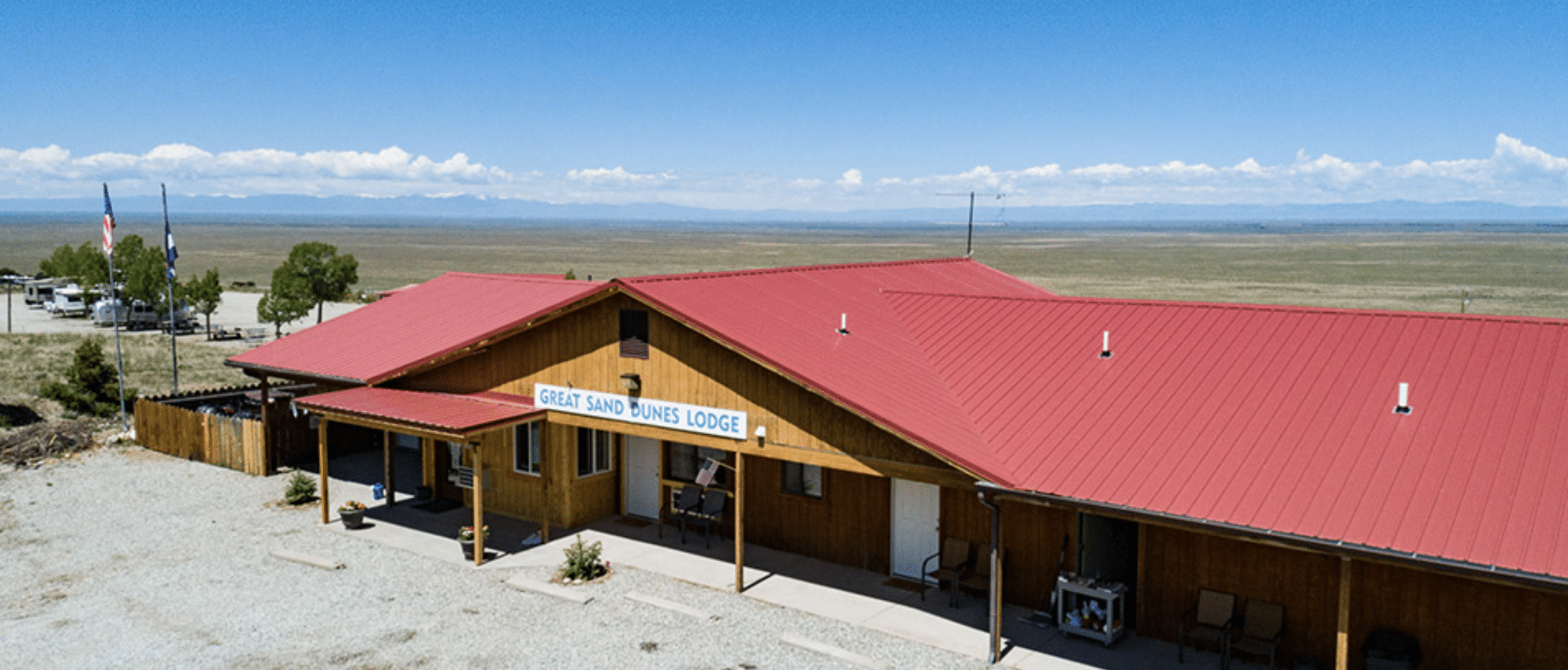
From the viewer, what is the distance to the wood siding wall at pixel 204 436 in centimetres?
2445

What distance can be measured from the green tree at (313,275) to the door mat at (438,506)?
3097cm

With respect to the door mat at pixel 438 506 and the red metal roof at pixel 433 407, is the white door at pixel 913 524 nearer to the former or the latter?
the red metal roof at pixel 433 407

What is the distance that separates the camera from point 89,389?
2941 cm

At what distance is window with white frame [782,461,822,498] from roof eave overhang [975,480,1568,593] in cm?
470

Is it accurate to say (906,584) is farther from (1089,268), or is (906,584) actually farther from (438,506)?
(1089,268)

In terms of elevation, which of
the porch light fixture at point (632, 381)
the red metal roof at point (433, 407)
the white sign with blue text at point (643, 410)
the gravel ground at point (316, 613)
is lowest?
the gravel ground at point (316, 613)

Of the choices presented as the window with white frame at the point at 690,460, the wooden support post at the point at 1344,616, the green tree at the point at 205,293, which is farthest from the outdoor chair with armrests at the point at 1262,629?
the green tree at the point at 205,293

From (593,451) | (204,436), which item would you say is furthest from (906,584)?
(204,436)

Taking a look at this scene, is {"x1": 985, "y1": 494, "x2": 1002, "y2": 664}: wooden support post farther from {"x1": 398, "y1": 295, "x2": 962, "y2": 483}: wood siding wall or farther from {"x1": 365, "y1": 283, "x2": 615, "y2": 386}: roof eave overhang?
{"x1": 365, "y1": 283, "x2": 615, "y2": 386}: roof eave overhang

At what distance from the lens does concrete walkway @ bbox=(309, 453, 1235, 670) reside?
14211 mm

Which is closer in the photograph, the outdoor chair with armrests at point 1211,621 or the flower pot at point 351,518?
the outdoor chair with armrests at point 1211,621

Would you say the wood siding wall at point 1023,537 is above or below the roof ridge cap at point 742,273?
below

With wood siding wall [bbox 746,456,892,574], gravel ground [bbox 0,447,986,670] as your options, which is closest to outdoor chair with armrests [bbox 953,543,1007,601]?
wood siding wall [bbox 746,456,892,574]

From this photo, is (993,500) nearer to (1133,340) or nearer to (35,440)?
(1133,340)
